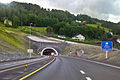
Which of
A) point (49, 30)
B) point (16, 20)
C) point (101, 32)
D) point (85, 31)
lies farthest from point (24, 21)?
point (101, 32)

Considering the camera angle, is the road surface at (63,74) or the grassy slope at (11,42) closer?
the road surface at (63,74)

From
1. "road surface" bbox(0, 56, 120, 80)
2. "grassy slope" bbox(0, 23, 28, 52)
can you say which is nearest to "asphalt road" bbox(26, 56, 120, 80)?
"road surface" bbox(0, 56, 120, 80)

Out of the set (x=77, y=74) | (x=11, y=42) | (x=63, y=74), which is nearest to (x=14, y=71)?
(x=63, y=74)

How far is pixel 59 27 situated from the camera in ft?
623

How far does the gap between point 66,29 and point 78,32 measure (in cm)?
1292

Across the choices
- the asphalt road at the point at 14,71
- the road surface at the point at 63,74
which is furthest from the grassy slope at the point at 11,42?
the road surface at the point at 63,74

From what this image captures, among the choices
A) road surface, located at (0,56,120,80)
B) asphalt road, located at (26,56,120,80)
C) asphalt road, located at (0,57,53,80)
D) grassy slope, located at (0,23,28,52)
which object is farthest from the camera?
grassy slope, located at (0,23,28,52)

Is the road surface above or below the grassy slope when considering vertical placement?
below

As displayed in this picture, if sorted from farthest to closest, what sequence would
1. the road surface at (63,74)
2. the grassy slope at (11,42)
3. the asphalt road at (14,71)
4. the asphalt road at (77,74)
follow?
the grassy slope at (11,42) → the asphalt road at (77,74) → the road surface at (63,74) → the asphalt road at (14,71)

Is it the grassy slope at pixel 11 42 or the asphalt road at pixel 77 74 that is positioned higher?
the grassy slope at pixel 11 42

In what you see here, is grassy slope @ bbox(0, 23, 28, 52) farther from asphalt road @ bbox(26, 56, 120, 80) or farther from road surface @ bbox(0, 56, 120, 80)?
asphalt road @ bbox(26, 56, 120, 80)

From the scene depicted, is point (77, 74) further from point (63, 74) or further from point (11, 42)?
point (11, 42)

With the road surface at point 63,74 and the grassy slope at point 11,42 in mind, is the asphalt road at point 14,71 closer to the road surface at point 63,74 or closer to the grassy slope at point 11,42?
the road surface at point 63,74

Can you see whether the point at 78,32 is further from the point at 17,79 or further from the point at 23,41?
the point at 17,79
